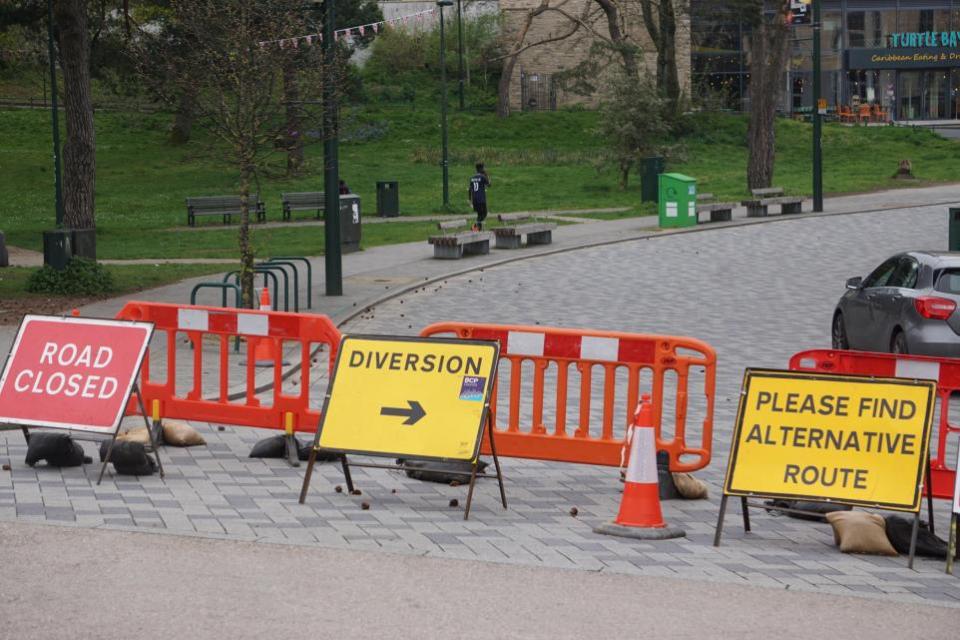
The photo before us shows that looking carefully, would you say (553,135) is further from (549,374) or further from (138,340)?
(138,340)

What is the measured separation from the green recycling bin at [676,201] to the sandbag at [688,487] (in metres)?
25.4

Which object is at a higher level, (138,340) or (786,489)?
(138,340)

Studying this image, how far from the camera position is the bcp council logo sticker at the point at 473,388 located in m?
9.76

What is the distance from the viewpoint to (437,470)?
410 inches

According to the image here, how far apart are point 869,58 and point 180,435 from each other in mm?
73803

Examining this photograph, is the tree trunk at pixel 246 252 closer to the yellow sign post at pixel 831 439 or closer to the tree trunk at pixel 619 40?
the yellow sign post at pixel 831 439

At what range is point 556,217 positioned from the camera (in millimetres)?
39438

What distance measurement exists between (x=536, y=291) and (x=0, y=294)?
7842 mm

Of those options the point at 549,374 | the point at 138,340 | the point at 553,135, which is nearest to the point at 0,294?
the point at 549,374

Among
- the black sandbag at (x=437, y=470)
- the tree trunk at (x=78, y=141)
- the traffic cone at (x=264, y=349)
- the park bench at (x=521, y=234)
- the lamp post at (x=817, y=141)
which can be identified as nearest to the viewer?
the black sandbag at (x=437, y=470)

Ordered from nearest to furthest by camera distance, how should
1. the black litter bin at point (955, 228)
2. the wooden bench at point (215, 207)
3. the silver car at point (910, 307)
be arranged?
the silver car at point (910, 307) < the black litter bin at point (955, 228) < the wooden bench at point (215, 207)

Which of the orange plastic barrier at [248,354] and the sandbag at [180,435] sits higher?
the orange plastic barrier at [248,354]

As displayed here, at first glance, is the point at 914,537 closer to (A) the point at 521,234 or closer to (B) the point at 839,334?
(B) the point at 839,334

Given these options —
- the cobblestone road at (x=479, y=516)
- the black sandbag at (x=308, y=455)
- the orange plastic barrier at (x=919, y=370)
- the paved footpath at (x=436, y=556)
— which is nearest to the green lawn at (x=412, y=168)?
the black sandbag at (x=308, y=455)
